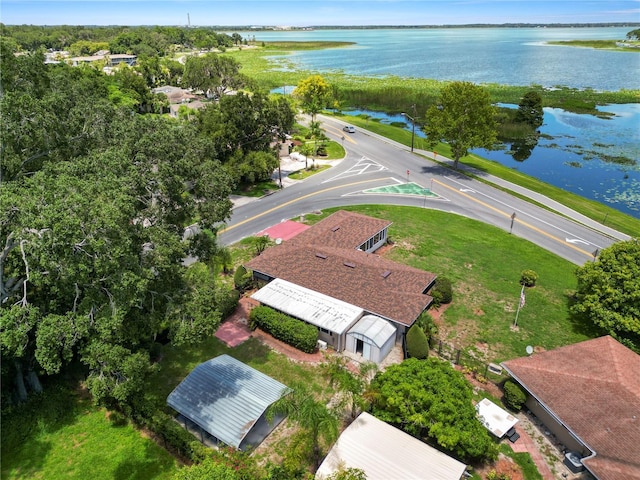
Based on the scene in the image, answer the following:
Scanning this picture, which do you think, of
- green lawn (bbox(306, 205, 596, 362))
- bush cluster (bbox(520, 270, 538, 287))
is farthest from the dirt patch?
bush cluster (bbox(520, 270, 538, 287))

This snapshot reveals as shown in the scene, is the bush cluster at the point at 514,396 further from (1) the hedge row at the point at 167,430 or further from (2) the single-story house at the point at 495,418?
(1) the hedge row at the point at 167,430

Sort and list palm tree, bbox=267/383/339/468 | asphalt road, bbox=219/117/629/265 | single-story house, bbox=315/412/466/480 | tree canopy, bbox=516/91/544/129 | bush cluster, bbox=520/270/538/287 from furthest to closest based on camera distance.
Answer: tree canopy, bbox=516/91/544/129, asphalt road, bbox=219/117/629/265, bush cluster, bbox=520/270/538/287, palm tree, bbox=267/383/339/468, single-story house, bbox=315/412/466/480

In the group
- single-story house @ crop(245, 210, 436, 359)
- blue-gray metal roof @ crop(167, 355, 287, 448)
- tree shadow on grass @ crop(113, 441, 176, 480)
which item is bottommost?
tree shadow on grass @ crop(113, 441, 176, 480)

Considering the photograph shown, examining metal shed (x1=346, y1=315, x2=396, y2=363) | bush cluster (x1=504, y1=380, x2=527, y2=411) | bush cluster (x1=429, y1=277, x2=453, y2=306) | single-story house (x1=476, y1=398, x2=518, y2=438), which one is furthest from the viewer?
bush cluster (x1=429, y1=277, x2=453, y2=306)

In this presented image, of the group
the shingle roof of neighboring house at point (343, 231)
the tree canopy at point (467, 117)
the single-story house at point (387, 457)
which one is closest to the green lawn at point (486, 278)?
the shingle roof of neighboring house at point (343, 231)

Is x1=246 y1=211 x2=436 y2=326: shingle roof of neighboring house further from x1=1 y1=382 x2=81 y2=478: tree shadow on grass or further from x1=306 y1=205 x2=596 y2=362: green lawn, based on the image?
x1=1 y1=382 x2=81 y2=478: tree shadow on grass

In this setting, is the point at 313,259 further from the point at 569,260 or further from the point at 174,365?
the point at 569,260

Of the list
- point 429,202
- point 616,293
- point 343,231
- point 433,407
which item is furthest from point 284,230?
point 616,293
